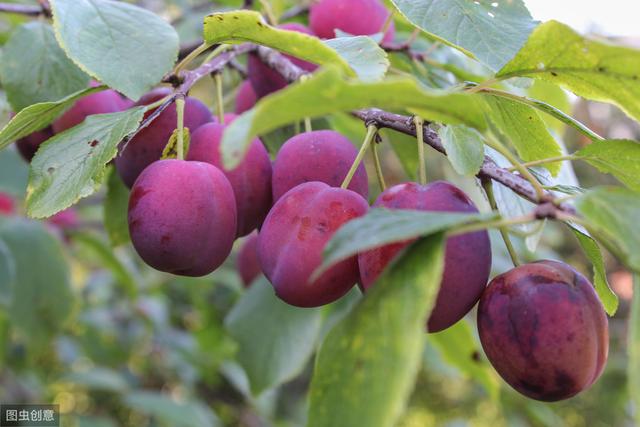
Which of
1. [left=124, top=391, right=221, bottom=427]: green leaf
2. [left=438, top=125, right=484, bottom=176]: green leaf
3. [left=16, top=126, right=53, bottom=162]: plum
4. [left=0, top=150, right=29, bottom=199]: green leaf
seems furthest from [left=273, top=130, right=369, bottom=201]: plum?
[left=124, top=391, right=221, bottom=427]: green leaf

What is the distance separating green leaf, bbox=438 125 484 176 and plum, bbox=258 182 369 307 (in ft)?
0.26

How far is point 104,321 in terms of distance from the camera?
6.57 ft

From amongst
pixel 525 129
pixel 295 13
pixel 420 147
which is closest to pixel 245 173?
pixel 420 147

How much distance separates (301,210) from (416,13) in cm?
21

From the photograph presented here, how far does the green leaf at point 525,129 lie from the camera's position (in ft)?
2.02

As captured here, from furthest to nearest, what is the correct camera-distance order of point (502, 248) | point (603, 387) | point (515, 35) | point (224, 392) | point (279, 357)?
point (603, 387), point (224, 392), point (502, 248), point (279, 357), point (515, 35)

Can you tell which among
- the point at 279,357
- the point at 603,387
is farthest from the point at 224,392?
the point at 603,387

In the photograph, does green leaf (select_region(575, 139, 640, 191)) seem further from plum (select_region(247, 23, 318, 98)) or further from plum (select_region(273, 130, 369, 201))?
plum (select_region(247, 23, 318, 98))

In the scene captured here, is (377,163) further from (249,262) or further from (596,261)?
(249,262)

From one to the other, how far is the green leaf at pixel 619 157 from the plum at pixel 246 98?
1.51 ft

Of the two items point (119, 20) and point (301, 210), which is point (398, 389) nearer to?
point (301, 210)

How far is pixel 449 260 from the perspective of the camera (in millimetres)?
475

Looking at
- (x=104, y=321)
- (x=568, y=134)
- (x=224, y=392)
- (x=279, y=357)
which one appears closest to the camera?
(x=279, y=357)

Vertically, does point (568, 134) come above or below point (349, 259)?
below
